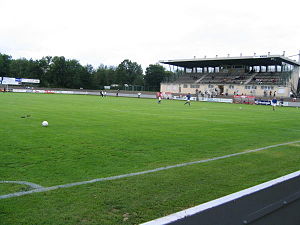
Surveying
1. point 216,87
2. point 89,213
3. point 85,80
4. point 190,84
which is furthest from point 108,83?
point 89,213

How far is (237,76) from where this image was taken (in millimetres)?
79562

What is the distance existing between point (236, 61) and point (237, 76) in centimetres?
406

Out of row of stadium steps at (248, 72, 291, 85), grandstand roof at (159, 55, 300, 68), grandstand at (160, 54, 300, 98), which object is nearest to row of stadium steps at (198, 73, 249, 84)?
grandstand at (160, 54, 300, 98)

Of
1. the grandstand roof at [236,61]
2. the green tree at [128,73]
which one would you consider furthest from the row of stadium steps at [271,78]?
the green tree at [128,73]

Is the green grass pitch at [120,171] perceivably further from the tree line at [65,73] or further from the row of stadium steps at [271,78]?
the tree line at [65,73]

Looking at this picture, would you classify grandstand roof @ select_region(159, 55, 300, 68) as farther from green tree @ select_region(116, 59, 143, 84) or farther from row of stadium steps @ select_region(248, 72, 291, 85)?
green tree @ select_region(116, 59, 143, 84)

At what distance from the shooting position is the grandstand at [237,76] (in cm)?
6891

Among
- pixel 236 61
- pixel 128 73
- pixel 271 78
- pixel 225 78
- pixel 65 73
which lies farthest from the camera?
pixel 128 73

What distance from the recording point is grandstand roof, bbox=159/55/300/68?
229 feet

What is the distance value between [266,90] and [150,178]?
223 feet

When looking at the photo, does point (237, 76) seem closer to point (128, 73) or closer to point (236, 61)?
point (236, 61)

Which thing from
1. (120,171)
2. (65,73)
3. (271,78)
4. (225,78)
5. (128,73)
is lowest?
(120,171)

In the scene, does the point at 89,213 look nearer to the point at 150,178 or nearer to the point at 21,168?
the point at 150,178

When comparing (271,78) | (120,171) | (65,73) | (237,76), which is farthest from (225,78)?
(120,171)
